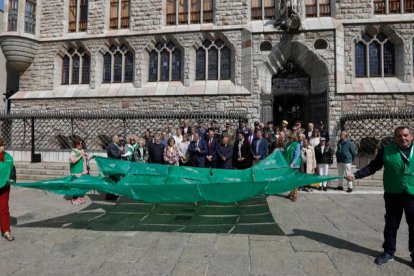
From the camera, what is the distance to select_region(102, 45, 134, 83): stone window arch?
17234mm

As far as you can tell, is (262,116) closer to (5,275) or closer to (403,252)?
(403,252)

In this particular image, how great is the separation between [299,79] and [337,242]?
13.0 meters

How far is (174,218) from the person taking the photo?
18.4 ft

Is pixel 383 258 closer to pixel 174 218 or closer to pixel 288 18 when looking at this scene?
pixel 174 218

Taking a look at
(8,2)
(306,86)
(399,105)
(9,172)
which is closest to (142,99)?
(306,86)

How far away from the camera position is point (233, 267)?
335cm

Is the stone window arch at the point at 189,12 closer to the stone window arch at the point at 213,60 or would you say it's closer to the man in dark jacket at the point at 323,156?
the stone window arch at the point at 213,60

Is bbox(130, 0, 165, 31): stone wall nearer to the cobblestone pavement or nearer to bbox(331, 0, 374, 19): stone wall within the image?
bbox(331, 0, 374, 19): stone wall

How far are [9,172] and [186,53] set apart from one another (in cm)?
1307

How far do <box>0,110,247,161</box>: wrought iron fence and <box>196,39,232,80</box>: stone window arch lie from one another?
3315 mm

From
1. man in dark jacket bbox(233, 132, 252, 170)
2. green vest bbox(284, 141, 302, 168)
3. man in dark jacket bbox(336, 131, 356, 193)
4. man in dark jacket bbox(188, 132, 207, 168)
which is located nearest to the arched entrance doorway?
man in dark jacket bbox(336, 131, 356, 193)

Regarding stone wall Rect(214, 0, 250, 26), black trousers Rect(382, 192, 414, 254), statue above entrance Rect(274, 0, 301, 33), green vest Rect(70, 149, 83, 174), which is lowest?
black trousers Rect(382, 192, 414, 254)

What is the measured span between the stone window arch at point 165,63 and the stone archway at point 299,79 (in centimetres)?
505

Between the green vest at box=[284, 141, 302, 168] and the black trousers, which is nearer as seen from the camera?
the black trousers
